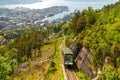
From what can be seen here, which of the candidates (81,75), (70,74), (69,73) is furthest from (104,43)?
(69,73)

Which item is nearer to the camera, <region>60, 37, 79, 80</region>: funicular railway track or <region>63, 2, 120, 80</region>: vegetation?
<region>63, 2, 120, 80</region>: vegetation

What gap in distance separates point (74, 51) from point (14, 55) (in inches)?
1706

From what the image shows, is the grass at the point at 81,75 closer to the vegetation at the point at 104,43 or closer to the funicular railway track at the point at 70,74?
the funicular railway track at the point at 70,74

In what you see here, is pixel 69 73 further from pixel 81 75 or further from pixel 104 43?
pixel 104 43

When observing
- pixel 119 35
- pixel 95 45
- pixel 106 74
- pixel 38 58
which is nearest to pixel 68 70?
pixel 95 45

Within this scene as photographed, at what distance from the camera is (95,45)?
66.9 metres

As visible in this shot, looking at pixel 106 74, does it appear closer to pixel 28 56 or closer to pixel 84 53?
pixel 84 53

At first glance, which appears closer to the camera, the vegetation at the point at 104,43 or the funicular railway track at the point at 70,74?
the vegetation at the point at 104,43

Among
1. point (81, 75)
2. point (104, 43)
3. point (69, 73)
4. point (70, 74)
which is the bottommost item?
point (69, 73)

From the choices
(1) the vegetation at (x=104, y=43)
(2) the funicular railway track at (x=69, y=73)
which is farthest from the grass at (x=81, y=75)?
(1) the vegetation at (x=104, y=43)

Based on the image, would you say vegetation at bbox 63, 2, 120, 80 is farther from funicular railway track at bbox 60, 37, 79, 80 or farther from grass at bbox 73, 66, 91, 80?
funicular railway track at bbox 60, 37, 79, 80

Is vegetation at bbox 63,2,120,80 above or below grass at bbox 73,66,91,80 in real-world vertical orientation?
above

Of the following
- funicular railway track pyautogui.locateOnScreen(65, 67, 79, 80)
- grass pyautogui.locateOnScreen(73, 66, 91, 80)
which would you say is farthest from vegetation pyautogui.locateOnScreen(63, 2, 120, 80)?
funicular railway track pyautogui.locateOnScreen(65, 67, 79, 80)

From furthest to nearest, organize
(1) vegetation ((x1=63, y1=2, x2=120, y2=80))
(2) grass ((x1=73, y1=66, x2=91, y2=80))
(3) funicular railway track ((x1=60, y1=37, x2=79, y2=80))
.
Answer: (3) funicular railway track ((x1=60, y1=37, x2=79, y2=80)), (2) grass ((x1=73, y1=66, x2=91, y2=80)), (1) vegetation ((x1=63, y1=2, x2=120, y2=80))
